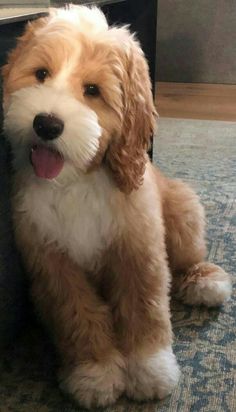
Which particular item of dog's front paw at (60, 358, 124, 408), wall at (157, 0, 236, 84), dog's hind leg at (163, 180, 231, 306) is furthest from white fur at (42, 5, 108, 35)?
wall at (157, 0, 236, 84)

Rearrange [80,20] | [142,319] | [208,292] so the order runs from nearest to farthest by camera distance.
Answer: [80,20]
[142,319]
[208,292]

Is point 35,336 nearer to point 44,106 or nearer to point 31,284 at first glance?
point 31,284

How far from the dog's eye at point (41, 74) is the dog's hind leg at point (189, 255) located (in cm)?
51

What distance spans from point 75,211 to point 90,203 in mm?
32

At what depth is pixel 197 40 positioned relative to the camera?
12.1ft

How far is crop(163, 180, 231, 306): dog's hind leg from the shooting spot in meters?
1.32

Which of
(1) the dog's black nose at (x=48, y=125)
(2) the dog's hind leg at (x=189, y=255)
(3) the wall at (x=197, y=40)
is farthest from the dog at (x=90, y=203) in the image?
(3) the wall at (x=197, y=40)

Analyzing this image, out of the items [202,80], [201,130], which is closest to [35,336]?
[201,130]

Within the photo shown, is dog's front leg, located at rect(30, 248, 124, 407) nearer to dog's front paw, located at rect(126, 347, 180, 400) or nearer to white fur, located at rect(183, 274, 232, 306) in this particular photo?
dog's front paw, located at rect(126, 347, 180, 400)

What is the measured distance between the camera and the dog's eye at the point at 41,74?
0.93 meters

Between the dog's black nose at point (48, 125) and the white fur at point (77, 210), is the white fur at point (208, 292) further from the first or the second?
the dog's black nose at point (48, 125)

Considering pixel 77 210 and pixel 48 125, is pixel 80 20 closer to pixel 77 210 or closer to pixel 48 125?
pixel 48 125

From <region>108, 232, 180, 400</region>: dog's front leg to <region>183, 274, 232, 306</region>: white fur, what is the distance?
0.73ft

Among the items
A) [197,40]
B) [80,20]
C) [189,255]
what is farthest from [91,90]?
[197,40]
